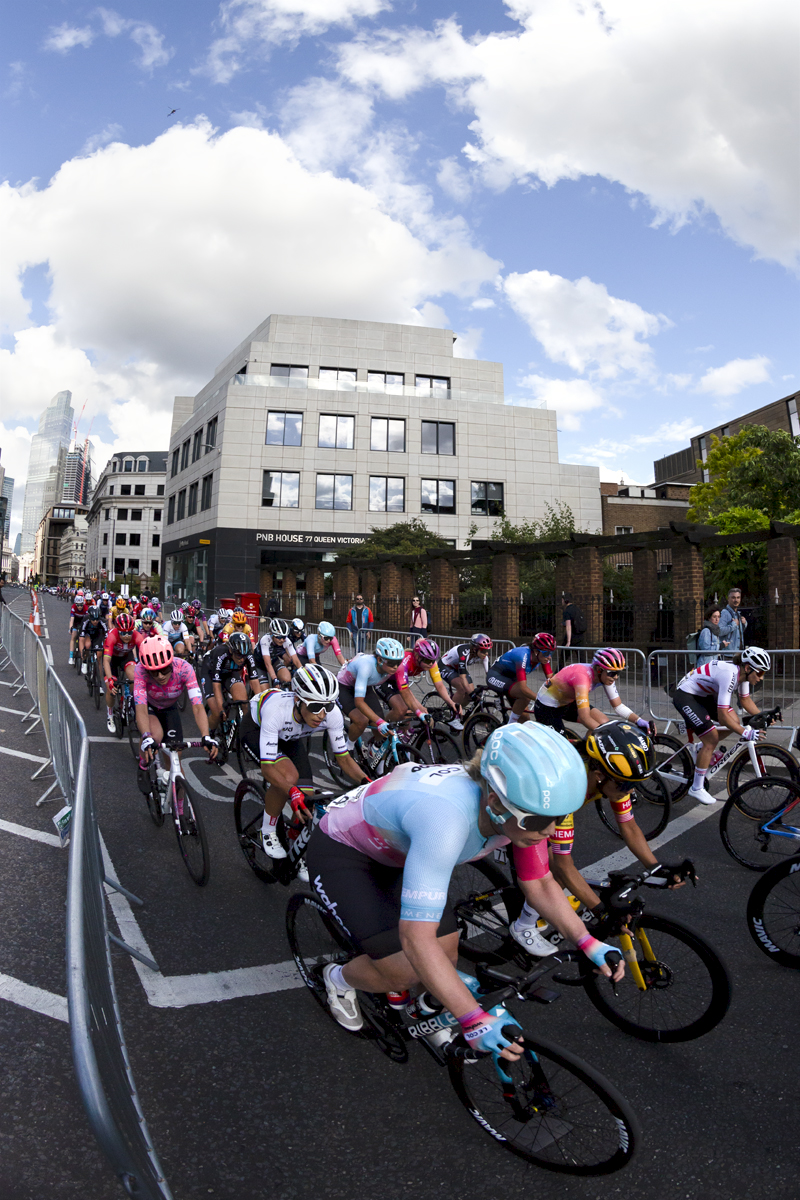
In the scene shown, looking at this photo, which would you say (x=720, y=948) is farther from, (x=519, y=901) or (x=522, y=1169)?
(x=522, y=1169)

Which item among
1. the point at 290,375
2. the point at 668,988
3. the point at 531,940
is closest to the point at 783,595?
the point at 668,988

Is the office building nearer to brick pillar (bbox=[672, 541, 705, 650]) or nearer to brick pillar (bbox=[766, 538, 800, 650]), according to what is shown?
brick pillar (bbox=[672, 541, 705, 650])

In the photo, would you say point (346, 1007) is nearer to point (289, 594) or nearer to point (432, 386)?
point (289, 594)

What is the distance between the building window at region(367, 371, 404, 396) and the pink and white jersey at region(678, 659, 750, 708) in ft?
140

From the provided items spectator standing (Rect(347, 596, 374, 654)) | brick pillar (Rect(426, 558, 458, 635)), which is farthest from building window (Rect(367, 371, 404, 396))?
spectator standing (Rect(347, 596, 374, 654))

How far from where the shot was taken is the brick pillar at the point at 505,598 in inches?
847

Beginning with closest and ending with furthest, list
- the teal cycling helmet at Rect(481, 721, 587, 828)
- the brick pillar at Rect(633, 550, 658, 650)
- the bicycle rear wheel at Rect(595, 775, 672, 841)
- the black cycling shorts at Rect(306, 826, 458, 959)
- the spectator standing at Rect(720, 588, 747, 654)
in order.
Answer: the teal cycling helmet at Rect(481, 721, 587, 828)
the black cycling shorts at Rect(306, 826, 458, 959)
the bicycle rear wheel at Rect(595, 775, 672, 841)
the spectator standing at Rect(720, 588, 747, 654)
the brick pillar at Rect(633, 550, 658, 650)

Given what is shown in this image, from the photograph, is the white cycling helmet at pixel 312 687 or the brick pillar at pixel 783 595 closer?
the white cycling helmet at pixel 312 687

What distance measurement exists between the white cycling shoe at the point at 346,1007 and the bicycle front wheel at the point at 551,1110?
1.86ft

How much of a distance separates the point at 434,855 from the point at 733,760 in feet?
18.4

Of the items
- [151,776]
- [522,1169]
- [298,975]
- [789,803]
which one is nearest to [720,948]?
[789,803]

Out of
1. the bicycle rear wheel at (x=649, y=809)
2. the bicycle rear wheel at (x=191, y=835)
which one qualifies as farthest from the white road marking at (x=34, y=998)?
the bicycle rear wheel at (x=649, y=809)

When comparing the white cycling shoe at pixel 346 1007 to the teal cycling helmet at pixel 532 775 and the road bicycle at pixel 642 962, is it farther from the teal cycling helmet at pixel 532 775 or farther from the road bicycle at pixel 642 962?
the teal cycling helmet at pixel 532 775

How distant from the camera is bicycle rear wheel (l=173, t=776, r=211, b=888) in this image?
5.07 metres
